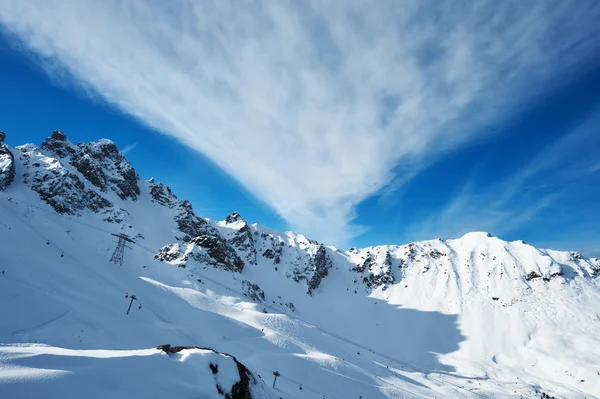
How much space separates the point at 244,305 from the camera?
64.4 metres

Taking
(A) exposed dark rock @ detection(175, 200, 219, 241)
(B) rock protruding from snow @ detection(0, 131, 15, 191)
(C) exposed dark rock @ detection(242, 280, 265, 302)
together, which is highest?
(A) exposed dark rock @ detection(175, 200, 219, 241)

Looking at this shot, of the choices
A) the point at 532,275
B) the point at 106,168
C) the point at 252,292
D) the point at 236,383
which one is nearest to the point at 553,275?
the point at 532,275

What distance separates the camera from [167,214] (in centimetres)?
12569

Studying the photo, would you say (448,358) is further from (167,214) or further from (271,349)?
(167,214)

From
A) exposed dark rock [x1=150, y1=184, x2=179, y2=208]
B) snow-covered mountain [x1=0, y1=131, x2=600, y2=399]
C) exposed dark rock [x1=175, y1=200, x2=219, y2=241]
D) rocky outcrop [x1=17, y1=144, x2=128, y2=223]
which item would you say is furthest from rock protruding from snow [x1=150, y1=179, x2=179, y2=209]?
rocky outcrop [x1=17, y1=144, x2=128, y2=223]

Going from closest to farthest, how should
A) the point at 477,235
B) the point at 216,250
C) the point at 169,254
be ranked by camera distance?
the point at 169,254 < the point at 216,250 < the point at 477,235

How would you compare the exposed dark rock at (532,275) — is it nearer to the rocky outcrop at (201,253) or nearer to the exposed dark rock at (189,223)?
the rocky outcrop at (201,253)

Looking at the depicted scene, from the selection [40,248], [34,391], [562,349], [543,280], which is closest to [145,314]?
[40,248]

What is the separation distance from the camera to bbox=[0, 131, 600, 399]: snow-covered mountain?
12.6m

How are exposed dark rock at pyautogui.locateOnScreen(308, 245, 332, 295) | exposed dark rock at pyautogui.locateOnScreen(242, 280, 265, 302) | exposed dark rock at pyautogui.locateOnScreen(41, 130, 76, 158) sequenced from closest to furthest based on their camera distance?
exposed dark rock at pyautogui.locateOnScreen(242, 280, 265, 302)
exposed dark rock at pyautogui.locateOnScreen(41, 130, 76, 158)
exposed dark rock at pyautogui.locateOnScreen(308, 245, 332, 295)

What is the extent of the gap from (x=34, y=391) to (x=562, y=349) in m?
128

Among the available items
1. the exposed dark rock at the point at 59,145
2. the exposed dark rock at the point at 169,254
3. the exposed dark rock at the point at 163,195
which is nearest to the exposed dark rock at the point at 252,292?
the exposed dark rock at the point at 169,254

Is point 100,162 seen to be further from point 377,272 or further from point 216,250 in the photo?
point 377,272

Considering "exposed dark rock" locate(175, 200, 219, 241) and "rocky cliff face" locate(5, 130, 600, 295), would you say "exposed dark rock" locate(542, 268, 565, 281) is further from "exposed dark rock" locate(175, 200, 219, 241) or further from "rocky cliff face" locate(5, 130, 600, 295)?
"exposed dark rock" locate(175, 200, 219, 241)
